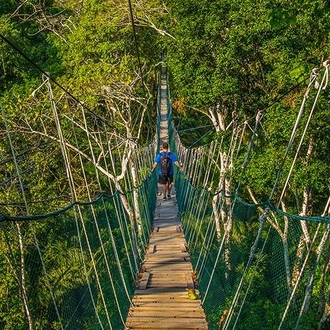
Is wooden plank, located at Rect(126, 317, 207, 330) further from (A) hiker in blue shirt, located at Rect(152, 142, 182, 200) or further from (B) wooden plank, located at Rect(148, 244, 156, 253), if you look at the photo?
(A) hiker in blue shirt, located at Rect(152, 142, 182, 200)

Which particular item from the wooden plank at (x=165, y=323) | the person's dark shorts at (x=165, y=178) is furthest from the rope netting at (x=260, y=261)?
the wooden plank at (x=165, y=323)

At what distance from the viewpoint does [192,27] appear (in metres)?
9.23

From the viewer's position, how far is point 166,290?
455 centimetres

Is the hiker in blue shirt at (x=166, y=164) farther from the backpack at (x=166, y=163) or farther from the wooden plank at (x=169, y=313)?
the wooden plank at (x=169, y=313)

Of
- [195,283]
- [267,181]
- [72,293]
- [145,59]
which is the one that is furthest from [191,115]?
[195,283]

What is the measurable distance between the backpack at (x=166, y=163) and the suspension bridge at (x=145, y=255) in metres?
0.32

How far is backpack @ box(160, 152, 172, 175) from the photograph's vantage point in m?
6.40

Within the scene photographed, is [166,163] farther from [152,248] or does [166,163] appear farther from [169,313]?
[169,313]

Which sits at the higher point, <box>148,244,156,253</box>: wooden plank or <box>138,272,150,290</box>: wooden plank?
<box>148,244,156,253</box>: wooden plank

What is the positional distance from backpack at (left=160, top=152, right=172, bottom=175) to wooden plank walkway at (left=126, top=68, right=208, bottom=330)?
682mm

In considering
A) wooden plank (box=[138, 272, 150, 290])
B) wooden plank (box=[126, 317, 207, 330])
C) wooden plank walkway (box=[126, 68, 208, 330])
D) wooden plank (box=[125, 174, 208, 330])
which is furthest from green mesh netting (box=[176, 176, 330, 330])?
wooden plank (box=[126, 317, 207, 330])

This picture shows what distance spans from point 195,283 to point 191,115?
10924 millimetres

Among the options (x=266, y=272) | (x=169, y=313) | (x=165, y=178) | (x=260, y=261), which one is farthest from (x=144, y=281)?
(x=266, y=272)

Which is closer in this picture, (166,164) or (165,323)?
(165,323)
